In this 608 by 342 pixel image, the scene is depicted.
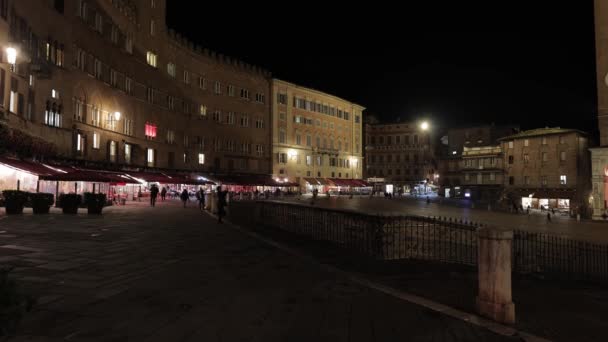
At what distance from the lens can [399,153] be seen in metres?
85.8

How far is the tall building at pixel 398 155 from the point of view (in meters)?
84.2

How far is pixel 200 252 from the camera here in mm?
10391

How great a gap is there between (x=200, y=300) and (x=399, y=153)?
82674mm

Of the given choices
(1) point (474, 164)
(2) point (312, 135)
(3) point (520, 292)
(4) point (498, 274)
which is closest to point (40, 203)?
(3) point (520, 292)

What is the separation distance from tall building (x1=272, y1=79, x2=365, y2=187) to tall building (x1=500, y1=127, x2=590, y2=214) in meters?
28.3

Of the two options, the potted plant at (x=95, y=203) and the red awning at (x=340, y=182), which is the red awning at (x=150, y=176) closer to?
the potted plant at (x=95, y=203)

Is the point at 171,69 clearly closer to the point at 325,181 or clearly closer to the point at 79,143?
the point at 79,143

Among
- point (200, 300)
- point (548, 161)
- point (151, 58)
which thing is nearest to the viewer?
point (200, 300)

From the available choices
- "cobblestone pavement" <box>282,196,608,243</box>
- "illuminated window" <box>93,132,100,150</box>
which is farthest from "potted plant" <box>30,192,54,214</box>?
"illuminated window" <box>93,132,100,150</box>

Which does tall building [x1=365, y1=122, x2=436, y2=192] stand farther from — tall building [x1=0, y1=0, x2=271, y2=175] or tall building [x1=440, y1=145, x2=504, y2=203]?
tall building [x1=0, y1=0, x2=271, y2=175]

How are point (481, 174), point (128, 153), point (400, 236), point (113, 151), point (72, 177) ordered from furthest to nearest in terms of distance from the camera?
point (481, 174) → point (128, 153) → point (113, 151) → point (72, 177) → point (400, 236)

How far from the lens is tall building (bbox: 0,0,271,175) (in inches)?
955

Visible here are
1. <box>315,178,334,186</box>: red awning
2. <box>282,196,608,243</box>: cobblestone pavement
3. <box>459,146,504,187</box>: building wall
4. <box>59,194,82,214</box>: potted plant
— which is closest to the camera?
<box>59,194,82,214</box>: potted plant

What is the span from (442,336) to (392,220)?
6.65m
